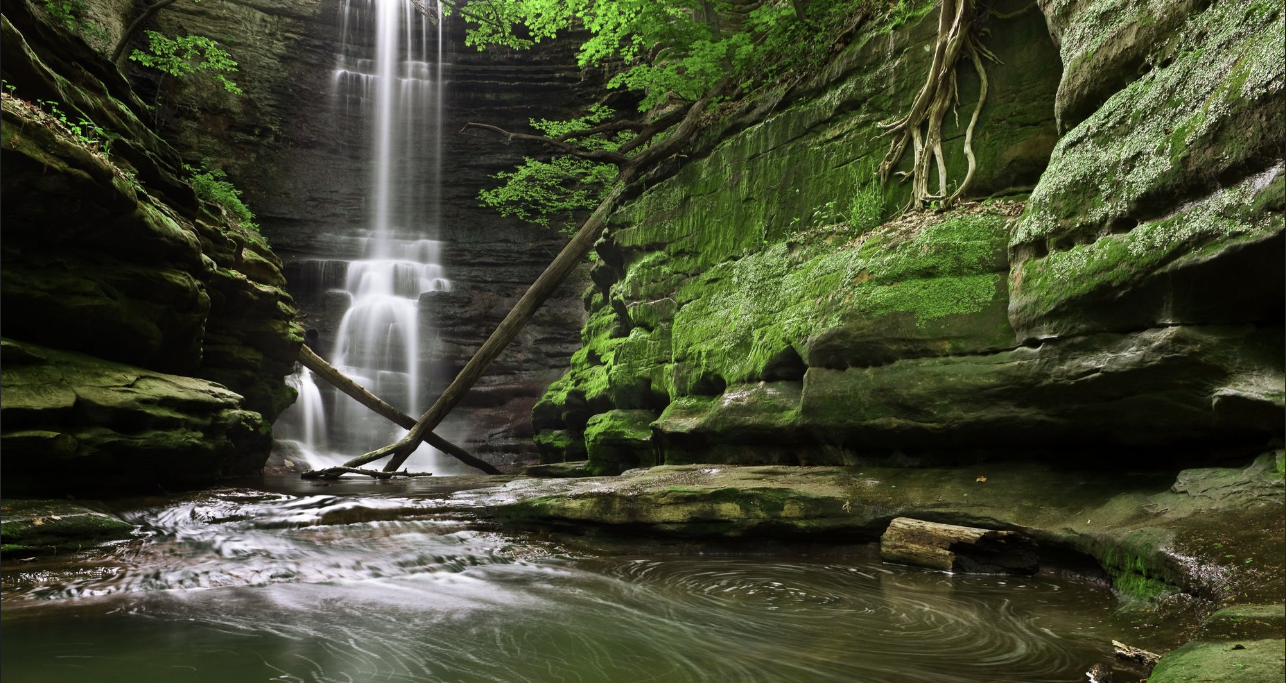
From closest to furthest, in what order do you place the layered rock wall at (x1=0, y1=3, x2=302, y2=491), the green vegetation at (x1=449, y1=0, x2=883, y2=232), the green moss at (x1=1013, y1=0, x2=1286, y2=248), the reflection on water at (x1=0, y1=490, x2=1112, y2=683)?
the reflection on water at (x1=0, y1=490, x2=1112, y2=683) < the green moss at (x1=1013, y1=0, x2=1286, y2=248) < the layered rock wall at (x1=0, y1=3, x2=302, y2=491) < the green vegetation at (x1=449, y1=0, x2=883, y2=232)

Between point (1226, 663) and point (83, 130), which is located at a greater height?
point (83, 130)

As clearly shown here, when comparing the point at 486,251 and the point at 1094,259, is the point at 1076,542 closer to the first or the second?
the point at 1094,259

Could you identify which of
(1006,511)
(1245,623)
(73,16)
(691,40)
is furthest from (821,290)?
(73,16)

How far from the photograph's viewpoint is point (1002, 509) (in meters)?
5.50

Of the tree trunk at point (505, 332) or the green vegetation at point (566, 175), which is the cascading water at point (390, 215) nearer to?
the tree trunk at point (505, 332)

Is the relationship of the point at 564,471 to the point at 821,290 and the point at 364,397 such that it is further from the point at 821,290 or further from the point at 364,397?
the point at 821,290

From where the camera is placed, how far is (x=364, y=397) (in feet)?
47.9

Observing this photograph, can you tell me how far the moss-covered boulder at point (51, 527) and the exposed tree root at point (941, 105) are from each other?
9.00 m

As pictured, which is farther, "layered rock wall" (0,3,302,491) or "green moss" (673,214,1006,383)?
"green moss" (673,214,1006,383)

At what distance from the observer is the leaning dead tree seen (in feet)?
43.0

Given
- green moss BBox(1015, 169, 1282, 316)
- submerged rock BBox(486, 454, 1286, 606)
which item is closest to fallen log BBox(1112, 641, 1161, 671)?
submerged rock BBox(486, 454, 1286, 606)

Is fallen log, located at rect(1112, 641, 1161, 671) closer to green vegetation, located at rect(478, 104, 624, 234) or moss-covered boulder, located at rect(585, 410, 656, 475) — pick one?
moss-covered boulder, located at rect(585, 410, 656, 475)

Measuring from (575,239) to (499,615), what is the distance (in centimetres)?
1117

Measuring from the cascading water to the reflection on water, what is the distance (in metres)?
11.9
